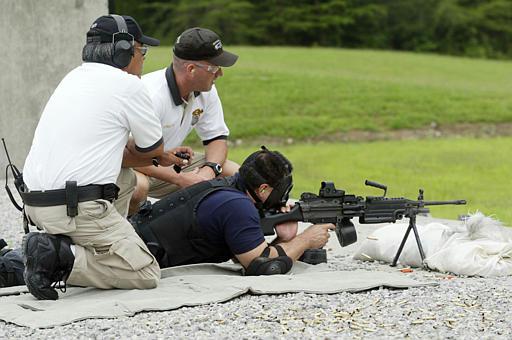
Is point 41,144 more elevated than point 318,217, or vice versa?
point 41,144

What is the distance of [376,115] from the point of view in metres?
21.8

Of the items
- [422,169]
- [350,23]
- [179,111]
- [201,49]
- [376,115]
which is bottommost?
[350,23]

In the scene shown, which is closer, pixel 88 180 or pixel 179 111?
pixel 88 180

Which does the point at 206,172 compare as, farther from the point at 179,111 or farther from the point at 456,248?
the point at 456,248

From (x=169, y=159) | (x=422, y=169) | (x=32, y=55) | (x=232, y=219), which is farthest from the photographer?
(x=422, y=169)

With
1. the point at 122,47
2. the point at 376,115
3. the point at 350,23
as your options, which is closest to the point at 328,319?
the point at 122,47

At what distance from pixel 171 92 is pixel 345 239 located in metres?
1.67

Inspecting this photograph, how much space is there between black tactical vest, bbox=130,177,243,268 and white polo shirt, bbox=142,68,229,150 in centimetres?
104

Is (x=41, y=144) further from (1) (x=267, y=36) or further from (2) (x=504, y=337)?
(1) (x=267, y=36)

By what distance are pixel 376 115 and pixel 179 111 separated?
14.7m

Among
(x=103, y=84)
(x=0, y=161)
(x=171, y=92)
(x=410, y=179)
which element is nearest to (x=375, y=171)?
(x=410, y=179)

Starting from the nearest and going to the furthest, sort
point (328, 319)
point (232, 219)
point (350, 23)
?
point (328, 319), point (232, 219), point (350, 23)

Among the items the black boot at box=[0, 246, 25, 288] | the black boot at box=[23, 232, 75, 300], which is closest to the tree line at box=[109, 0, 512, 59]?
the black boot at box=[0, 246, 25, 288]

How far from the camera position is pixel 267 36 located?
4800 cm
